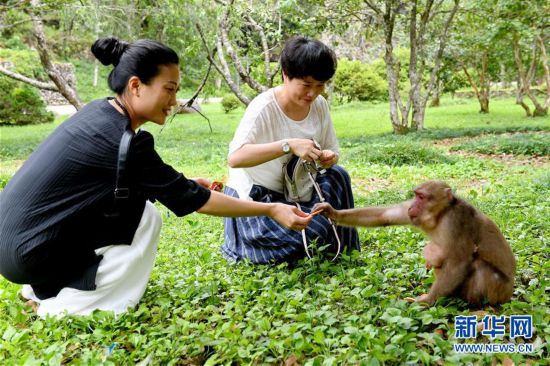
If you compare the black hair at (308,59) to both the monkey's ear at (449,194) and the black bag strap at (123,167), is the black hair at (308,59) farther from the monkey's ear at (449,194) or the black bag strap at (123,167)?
the black bag strap at (123,167)

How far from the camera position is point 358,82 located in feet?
86.1

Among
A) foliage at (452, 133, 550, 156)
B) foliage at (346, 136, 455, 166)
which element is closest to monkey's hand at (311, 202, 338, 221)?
foliage at (346, 136, 455, 166)

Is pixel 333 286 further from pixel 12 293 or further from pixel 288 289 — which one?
pixel 12 293

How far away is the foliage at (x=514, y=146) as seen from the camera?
10956mm

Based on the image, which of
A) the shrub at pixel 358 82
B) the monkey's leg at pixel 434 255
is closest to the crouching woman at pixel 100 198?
the monkey's leg at pixel 434 255

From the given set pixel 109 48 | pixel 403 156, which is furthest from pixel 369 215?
pixel 403 156

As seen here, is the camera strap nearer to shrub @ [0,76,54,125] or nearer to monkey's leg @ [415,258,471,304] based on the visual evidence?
monkey's leg @ [415,258,471,304]

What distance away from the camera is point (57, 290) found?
3445mm

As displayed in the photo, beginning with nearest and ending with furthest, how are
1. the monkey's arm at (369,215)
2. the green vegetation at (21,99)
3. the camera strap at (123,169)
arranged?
the camera strap at (123,169)
the monkey's arm at (369,215)
the green vegetation at (21,99)

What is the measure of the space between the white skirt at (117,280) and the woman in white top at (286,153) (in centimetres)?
91

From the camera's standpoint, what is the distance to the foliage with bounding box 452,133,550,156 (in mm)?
10956

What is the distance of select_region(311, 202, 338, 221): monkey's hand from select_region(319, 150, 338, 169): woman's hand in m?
0.39

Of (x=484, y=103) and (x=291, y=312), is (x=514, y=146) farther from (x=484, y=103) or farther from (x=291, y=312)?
(x=484, y=103)

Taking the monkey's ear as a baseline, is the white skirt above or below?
below
